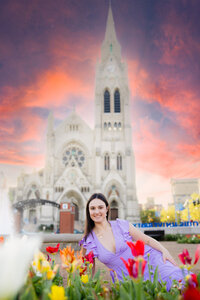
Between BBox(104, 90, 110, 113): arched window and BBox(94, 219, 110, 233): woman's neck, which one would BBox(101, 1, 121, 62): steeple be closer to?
BBox(104, 90, 110, 113): arched window

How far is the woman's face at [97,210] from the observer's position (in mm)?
3447

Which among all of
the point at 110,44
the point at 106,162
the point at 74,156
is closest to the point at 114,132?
the point at 106,162

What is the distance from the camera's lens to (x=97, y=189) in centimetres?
4000

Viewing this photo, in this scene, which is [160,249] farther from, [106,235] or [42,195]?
[42,195]

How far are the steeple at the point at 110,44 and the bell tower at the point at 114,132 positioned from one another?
1533mm

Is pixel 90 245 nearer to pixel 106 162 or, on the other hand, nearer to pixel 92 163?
pixel 106 162

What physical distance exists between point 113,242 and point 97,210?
0.47 m

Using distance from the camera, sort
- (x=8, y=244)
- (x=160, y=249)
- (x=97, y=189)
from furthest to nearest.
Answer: (x=97, y=189) < (x=160, y=249) < (x=8, y=244)

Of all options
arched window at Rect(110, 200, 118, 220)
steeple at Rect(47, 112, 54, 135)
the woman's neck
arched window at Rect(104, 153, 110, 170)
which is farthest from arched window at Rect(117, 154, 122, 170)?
the woman's neck

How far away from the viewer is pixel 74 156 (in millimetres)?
43812

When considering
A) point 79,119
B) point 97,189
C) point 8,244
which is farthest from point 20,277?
point 79,119

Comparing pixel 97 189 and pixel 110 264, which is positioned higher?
pixel 97 189

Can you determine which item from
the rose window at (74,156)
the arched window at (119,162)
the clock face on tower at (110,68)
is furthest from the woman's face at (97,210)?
the clock face on tower at (110,68)

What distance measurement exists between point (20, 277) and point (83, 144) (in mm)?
43293
